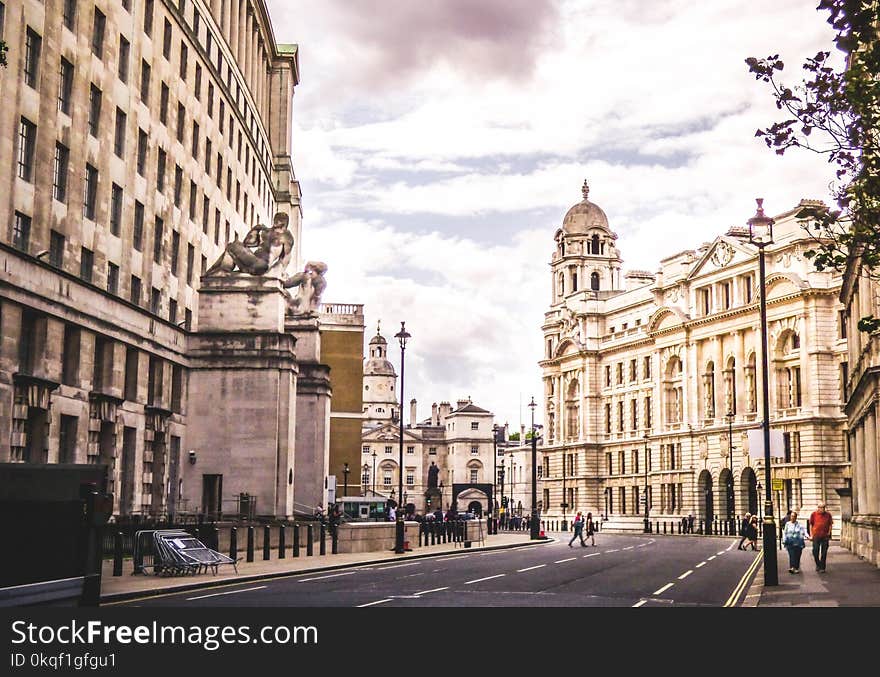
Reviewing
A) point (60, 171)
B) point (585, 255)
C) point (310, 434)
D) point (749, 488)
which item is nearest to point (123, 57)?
point (60, 171)

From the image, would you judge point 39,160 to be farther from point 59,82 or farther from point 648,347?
point 648,347

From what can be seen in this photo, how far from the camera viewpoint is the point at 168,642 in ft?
37.1

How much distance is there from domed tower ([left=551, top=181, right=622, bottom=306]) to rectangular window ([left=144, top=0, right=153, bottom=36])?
319 ft

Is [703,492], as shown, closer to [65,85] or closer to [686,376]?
[686,376]

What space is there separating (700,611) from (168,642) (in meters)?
10.4

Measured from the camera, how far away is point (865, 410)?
3588cm

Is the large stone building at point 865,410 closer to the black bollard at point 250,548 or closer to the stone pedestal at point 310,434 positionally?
the black bollard at point 250,548

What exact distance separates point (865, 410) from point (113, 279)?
25.4 metres

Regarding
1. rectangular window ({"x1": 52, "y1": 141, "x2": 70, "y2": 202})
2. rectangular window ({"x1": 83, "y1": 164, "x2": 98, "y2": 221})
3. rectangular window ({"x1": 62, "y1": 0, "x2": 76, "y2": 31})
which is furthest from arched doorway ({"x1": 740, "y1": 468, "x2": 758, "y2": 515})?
rectangular window ({"x1": 62, "y1": 0, "x2": 76, "y2": 31})

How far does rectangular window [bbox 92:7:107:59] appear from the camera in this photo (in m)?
35.6

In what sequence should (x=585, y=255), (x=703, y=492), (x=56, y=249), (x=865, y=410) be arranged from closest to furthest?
(x=56, y=249) → (x=865, y=410) → (x=703, y=492) → (x=585, y=255)

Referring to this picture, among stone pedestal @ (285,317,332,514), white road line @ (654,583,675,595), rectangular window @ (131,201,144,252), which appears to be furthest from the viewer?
stone pedestal @ (285,317,332,514)

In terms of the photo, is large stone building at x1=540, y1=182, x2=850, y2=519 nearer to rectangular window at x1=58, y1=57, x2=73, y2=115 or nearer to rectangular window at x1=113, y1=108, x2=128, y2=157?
rectangular window at x1=113, y1=108, x2=128, y2=157

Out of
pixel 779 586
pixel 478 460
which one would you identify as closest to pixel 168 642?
pixel 779 586
